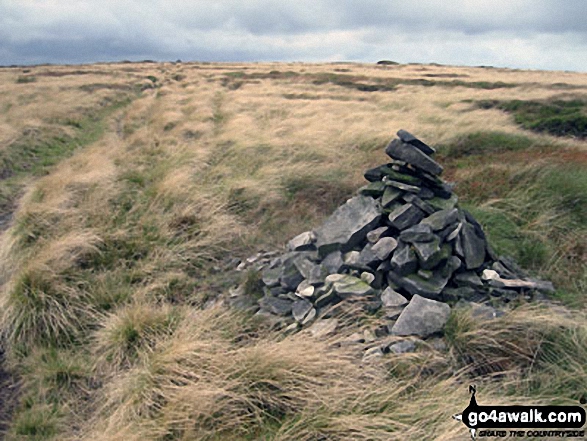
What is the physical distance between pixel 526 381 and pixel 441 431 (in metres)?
1.19

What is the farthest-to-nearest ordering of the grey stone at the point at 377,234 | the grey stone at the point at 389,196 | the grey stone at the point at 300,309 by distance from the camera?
the grey stone at the point at 389,196 → the grey stone at the point at 377,234 → the grey stone at the point at 300,309

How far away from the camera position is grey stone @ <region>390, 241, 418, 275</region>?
4.64 m

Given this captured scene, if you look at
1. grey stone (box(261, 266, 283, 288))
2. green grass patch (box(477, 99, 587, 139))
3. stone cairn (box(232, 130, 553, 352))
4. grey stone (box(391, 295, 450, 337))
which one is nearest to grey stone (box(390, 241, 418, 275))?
stone cairn (box(232, 130, 553, 352))

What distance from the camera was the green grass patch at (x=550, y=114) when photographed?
13.3m

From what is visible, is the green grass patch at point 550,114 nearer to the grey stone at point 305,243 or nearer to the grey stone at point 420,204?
the grey stone at point 420,204

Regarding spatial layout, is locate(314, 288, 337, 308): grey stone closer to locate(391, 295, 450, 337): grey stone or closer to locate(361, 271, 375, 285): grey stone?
locate(361, 271, 375, 285): grey stone

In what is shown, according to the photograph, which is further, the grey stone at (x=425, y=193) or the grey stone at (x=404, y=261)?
the grey stone at (x=425, y=193)

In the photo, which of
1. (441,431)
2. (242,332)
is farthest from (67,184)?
(441,431)

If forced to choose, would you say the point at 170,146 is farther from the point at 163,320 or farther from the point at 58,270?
the point at 163,320

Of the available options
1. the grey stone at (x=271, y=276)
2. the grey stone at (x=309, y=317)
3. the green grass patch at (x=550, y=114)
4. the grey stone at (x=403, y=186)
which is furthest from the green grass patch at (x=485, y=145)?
the grey stone at (x=309, y=317)

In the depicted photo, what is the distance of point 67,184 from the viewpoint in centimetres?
823

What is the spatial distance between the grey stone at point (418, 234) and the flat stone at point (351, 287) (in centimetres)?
69

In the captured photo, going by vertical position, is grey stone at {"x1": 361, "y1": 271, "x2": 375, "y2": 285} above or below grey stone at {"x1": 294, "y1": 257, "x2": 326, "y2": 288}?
above

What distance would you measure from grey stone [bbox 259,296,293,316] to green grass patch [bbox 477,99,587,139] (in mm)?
11787
